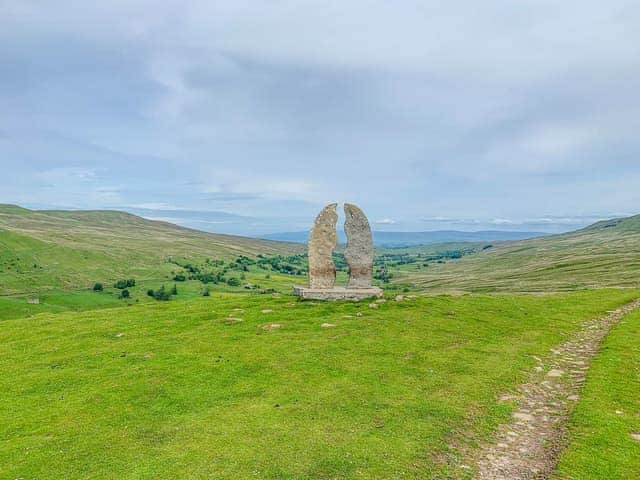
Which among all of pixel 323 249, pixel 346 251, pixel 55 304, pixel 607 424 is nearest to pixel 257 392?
pixel 607 424

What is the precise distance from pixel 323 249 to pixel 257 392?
22.6 metres

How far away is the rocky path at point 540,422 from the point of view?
12.6 metres

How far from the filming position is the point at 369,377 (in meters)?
19.3

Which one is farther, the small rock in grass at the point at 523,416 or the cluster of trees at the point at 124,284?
the cluster of trees at the point at 124,284

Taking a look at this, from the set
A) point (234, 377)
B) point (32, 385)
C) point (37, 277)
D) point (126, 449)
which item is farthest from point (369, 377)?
point (37, 277)

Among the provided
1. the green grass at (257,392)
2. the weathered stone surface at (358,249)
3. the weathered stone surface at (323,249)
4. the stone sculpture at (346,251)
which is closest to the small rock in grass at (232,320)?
the green grass at (257,392)

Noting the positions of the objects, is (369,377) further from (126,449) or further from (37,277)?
(37,277)

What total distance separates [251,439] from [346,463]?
340 cm

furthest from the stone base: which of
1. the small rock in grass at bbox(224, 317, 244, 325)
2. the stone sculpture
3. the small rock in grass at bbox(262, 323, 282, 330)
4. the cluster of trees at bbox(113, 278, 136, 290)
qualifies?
the cluster of trees at bbox(113, 278, 136, 290)

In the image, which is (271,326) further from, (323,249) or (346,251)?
(346,251)

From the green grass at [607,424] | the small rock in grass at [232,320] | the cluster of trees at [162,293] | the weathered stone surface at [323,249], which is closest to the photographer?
the green grass at [607,424]

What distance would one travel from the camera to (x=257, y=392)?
17.8m

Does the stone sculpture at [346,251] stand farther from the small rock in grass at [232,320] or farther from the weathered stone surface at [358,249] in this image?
the small rock in grass at [232,320]

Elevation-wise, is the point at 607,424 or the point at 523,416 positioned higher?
the point at 607,424
